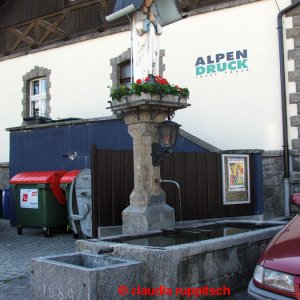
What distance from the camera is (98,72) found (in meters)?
15.5

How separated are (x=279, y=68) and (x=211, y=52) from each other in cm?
200

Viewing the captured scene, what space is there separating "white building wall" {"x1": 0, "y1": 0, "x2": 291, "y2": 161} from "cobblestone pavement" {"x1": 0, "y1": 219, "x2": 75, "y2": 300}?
15.2 ft

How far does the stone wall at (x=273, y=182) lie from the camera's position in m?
11.7

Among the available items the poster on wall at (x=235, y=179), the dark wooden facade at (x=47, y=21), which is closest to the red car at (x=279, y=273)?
the poster on wall at (x=235, y=179)

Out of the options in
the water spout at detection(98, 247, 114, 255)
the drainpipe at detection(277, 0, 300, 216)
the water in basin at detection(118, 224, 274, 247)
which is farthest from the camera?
the drainpipe at detection(277, 0, 300, 216)

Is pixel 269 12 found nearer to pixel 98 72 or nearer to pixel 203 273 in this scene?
pixel 98 72

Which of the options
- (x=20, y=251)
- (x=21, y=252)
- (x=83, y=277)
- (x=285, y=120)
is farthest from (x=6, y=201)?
(x=83, y=277)

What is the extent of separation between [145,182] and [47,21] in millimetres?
11781

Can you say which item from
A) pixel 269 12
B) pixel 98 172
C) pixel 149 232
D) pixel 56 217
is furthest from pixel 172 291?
pixel 269 12

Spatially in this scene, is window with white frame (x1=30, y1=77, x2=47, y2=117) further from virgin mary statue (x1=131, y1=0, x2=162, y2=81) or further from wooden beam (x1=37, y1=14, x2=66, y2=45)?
virgin mary statue (x1=131, y1=0, x2=162, y2=81)

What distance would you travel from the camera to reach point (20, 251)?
30.0 ft

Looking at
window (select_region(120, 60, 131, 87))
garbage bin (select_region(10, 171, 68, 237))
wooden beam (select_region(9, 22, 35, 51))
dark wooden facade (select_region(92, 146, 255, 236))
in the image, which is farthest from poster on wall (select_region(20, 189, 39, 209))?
wooden beam (select_region(9, 22, 35, 51))

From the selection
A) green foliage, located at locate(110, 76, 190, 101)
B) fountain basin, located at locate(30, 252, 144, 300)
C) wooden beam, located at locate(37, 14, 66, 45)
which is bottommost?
fountain basin, located at locate(30, 252, 144, 300)

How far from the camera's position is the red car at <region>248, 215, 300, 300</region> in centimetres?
385
